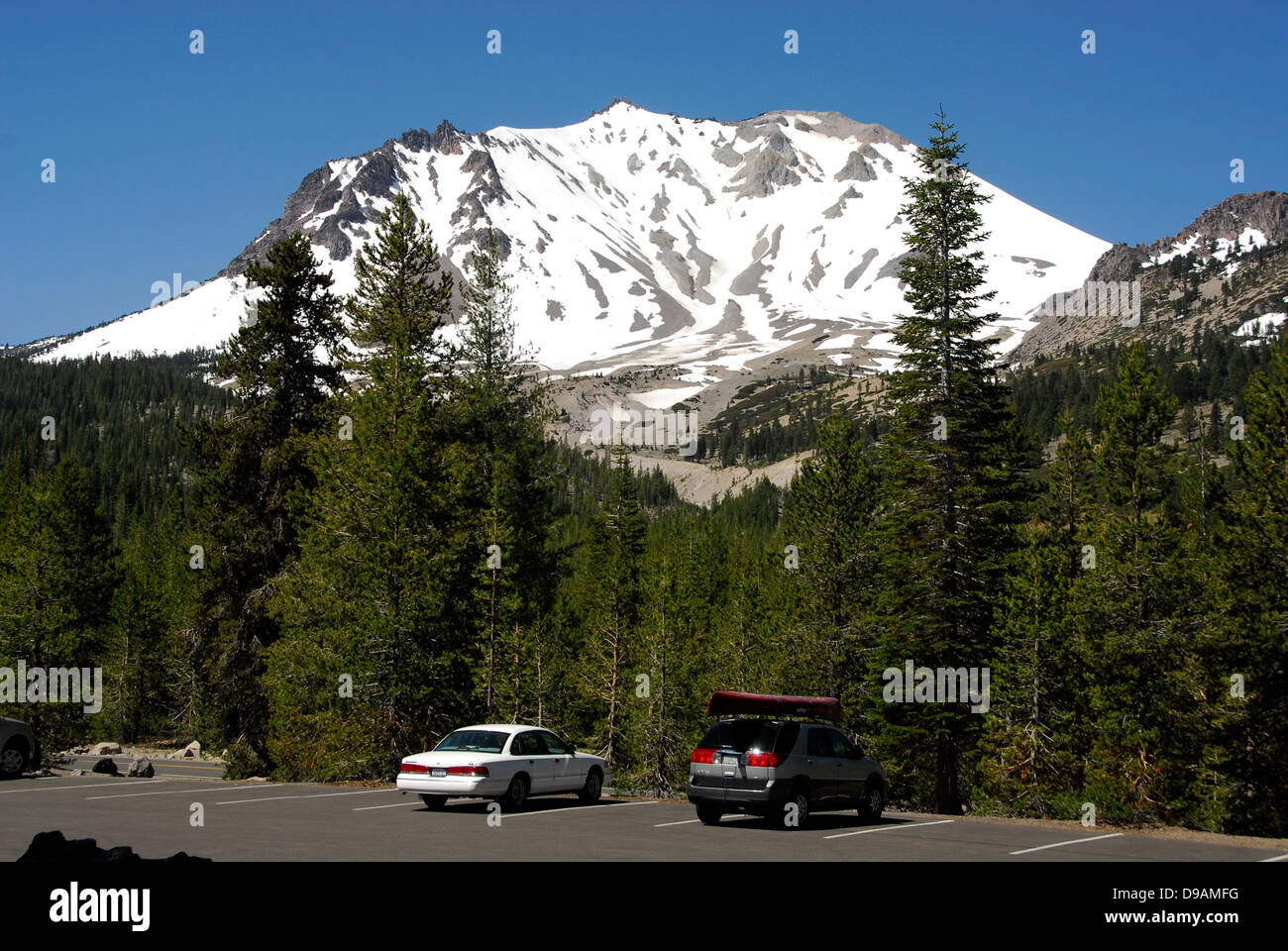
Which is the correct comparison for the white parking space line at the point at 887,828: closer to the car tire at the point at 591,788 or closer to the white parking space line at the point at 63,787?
the car tire at the point at 591,788

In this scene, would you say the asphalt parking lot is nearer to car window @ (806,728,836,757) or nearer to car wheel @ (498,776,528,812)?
car wheel @ (498,776,528,812)

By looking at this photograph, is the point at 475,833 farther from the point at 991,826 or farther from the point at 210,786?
the point at 210,786

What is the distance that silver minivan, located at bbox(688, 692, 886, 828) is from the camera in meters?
17.7

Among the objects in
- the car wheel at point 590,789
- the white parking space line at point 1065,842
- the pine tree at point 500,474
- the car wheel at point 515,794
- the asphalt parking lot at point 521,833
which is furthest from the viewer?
the pine tree at point 500,474

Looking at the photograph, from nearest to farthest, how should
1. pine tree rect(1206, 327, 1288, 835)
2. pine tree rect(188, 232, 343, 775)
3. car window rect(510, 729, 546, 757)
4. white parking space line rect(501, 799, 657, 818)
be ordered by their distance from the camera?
white parking space line rect(501, 799, 657, 818)
car window rect(510, 729, 546, 757)
pine tree rect(188, 232, 343, 775)
pine tree rect(1206, 327, 1288, 835)

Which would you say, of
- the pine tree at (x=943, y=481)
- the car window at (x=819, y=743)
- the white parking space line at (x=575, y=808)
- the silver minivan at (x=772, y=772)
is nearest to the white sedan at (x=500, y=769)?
the white parking space line at (x=575, y=808)

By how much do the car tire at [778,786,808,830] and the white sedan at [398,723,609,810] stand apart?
5051 millimetres

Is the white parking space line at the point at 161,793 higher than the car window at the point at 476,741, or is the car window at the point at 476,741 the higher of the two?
the car window at the point at 476,741

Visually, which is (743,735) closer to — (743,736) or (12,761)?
(743,736)

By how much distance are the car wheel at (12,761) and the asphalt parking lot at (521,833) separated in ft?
10.2

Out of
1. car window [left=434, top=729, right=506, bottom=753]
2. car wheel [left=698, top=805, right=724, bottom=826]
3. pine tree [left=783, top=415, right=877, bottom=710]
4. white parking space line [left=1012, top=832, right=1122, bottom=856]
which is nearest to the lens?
white parking space line [left=1012, top=832, right=1122, bottom=856]

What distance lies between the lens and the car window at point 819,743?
18.6 meters

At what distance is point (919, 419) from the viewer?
3684cm

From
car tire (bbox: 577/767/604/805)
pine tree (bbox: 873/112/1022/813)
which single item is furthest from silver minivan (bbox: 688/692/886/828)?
pine tree (bbox: 873/112/1022/813)
